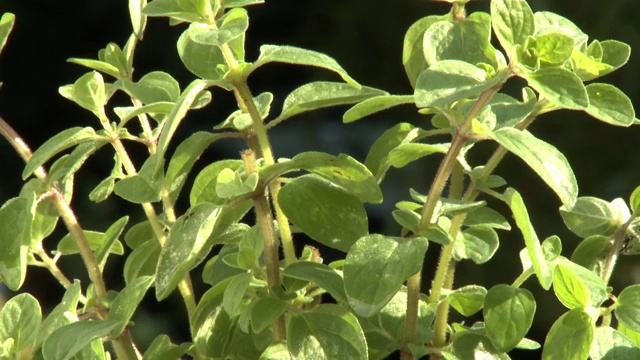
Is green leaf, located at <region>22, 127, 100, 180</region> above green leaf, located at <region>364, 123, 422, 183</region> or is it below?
above

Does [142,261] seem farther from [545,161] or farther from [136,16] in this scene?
[545,161]

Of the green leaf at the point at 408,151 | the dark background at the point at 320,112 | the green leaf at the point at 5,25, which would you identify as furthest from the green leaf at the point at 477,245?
the dark background at the point at 320,112

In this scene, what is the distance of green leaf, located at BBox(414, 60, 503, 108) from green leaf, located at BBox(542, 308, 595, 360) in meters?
0.18

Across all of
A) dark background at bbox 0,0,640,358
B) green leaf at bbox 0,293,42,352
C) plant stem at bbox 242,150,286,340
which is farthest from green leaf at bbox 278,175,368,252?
dark background at bbox 0,0,640,358

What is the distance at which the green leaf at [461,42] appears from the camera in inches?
23.4

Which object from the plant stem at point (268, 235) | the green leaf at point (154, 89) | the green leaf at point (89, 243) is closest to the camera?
the plant stem at point (268, 235)

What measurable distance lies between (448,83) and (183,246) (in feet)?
0.59

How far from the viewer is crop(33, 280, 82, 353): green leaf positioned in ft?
2.07

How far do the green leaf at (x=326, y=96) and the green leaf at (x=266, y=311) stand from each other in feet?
0.39

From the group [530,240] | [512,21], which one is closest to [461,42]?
[512,21]

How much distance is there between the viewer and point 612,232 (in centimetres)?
75

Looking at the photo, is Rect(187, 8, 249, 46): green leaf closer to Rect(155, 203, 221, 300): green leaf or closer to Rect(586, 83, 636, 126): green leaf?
Rect(155, 203, 221, 300): green leaf

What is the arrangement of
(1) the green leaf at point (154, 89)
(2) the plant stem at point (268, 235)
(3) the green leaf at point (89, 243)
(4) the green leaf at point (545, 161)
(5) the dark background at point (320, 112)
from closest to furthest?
(4) the green leaf at point (545, 161) < (2) the plant stem at point (268, 235) < (1) the green leaf at point (154, 89) < (3) the green leaf at point (89, 243) < (5) the dark background at point (320, 112)

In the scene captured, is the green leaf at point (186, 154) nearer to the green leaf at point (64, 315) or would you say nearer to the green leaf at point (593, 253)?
the green leaf at point (64, 315)
